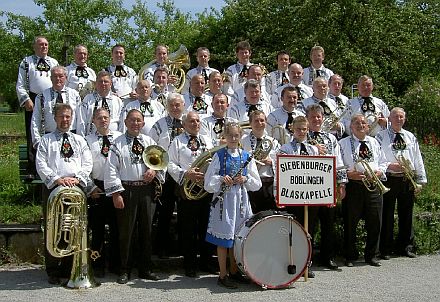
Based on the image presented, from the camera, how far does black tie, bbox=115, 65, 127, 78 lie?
934cm

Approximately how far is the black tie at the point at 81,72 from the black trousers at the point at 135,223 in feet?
8.53

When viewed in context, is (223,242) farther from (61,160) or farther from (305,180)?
(61,160)

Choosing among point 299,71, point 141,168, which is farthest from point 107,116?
point 299,71

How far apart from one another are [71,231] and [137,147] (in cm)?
118

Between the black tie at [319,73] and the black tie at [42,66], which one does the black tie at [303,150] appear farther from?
the black tie at [42,66]

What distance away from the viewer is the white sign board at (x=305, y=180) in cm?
710

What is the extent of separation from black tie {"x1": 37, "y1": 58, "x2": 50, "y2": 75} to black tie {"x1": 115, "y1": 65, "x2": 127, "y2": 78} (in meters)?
0.97

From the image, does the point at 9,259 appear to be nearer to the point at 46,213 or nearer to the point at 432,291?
the point at 46,213

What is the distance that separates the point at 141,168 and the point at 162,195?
0.82 metres

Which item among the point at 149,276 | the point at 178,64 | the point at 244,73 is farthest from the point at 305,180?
the point at 178,64

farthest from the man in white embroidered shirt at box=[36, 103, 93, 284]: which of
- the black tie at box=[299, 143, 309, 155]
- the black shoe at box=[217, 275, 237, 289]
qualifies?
the black tie at box=[299, 143, 309, 155]

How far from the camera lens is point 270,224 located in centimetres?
688

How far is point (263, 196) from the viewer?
25.4 ft

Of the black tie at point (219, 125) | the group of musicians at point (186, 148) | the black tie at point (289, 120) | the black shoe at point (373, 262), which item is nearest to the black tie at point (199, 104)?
the group of musicians at point (186, 148)
